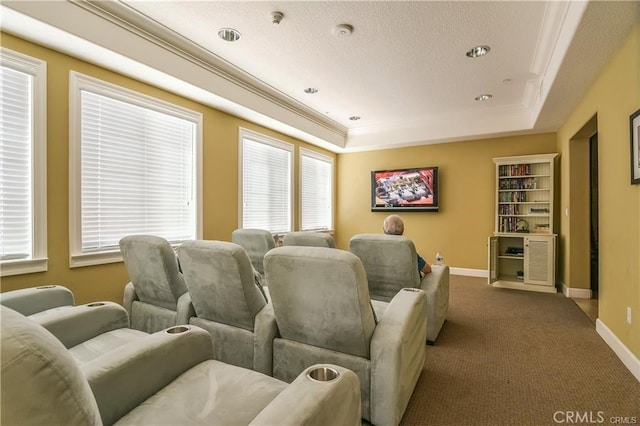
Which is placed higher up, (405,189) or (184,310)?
(405,189)

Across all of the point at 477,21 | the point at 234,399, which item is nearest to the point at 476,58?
the point at 477,21

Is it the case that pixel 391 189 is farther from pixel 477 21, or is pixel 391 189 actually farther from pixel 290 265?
pixel 290 265

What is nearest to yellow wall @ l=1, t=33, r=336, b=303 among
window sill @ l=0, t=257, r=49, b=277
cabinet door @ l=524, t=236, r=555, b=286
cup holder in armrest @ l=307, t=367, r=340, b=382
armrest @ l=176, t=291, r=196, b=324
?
window sill @ l=0, t=257, r=49, b=277

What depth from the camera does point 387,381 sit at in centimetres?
160

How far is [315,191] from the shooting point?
22.1 feet

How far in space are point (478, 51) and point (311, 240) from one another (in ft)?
8.90

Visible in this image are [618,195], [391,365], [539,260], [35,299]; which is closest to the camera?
[391,365]

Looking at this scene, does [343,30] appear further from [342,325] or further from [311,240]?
[342,325]

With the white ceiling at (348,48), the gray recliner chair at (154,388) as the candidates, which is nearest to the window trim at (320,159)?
the white ceiling at (348,48)

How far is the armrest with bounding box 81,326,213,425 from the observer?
112 centimetres

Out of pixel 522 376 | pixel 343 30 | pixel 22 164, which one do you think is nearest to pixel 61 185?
pixel 22 164

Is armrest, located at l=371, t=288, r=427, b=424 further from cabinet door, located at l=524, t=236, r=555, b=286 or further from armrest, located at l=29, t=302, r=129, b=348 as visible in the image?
cabinet door, located at l=524, t=236, r=555, b=286

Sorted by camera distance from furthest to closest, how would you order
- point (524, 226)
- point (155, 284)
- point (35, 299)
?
point (524, 226)
point (155, 284)
point (35, 299)

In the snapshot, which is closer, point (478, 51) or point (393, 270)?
point (393, 270)
